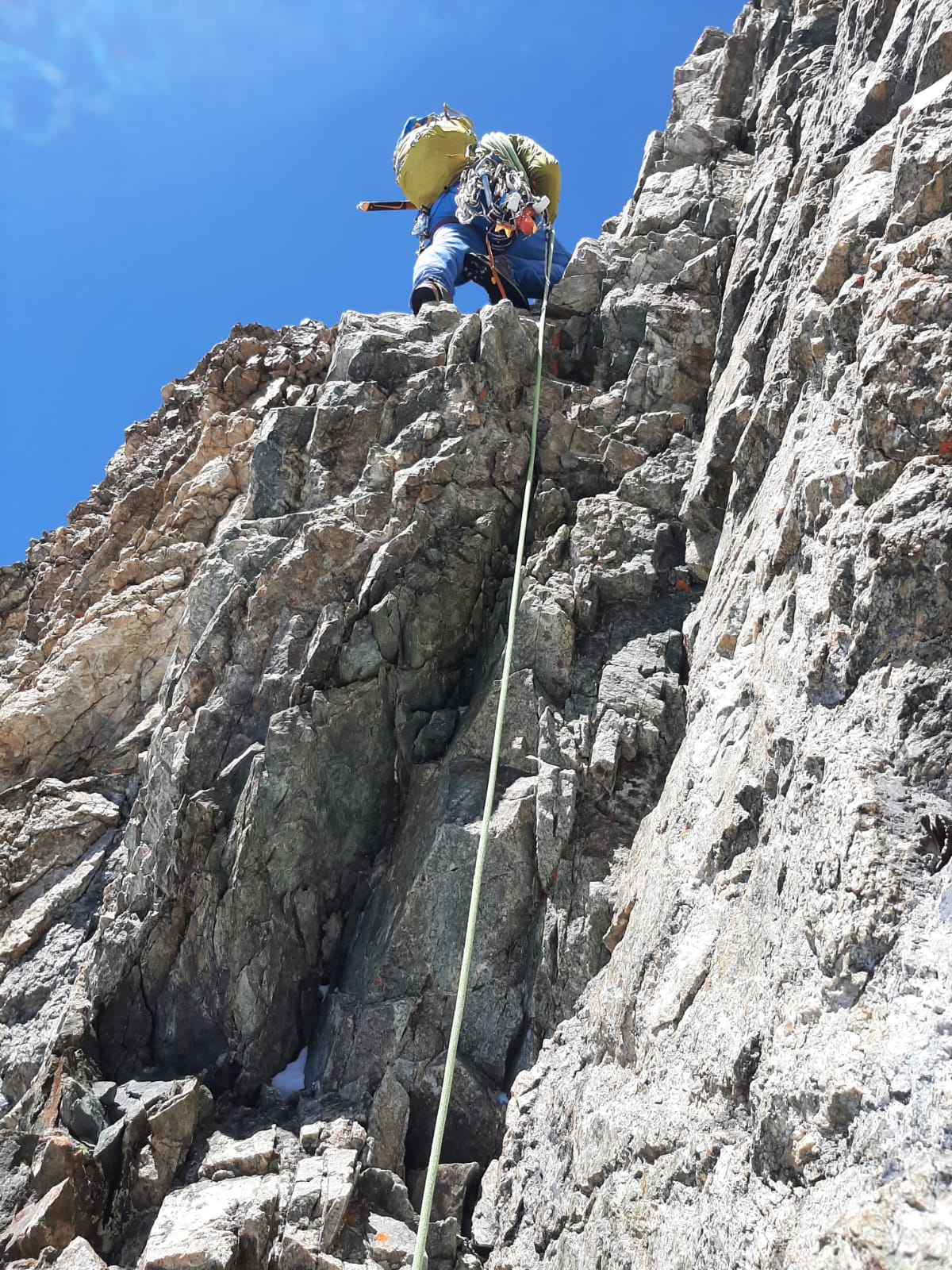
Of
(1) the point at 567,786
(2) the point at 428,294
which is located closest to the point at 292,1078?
(1) the point at 567,786

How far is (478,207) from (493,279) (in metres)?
1.14

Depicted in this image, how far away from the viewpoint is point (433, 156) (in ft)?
52.4

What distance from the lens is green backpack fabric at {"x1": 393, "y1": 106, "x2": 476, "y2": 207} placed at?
15.9 meters

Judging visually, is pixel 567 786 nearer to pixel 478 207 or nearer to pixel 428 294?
pixel 428 294

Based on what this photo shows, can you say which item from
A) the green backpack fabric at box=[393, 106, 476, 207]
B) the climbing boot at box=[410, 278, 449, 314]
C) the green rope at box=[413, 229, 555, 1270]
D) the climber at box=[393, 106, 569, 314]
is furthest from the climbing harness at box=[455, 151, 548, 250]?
the green rope at box=[413, 229, 555, 1270]

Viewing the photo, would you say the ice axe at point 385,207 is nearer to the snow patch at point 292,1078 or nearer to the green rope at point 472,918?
the green rope at point 472,918

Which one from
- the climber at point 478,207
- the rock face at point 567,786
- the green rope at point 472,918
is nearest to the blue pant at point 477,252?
the climber at point 478,207

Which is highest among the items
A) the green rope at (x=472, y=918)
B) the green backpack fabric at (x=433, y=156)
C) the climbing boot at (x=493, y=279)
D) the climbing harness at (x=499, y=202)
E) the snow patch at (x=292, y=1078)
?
the green backpack fabric at (x=433, y=156)

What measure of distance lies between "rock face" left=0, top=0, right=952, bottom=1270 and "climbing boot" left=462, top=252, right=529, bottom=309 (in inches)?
62.0

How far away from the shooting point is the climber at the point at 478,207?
1412 centimetres

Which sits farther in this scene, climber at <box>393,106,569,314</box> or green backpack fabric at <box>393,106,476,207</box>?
green backpack fabric at <box>393,106,476,207</box>

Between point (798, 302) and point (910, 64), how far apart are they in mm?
2112

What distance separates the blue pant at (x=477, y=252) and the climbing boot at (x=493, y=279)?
107 mm

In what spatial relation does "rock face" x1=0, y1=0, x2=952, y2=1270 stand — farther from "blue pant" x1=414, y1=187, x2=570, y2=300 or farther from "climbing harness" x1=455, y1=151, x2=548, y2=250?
"climbing harness" x1=455, y1=151, x2=548, y2=250
